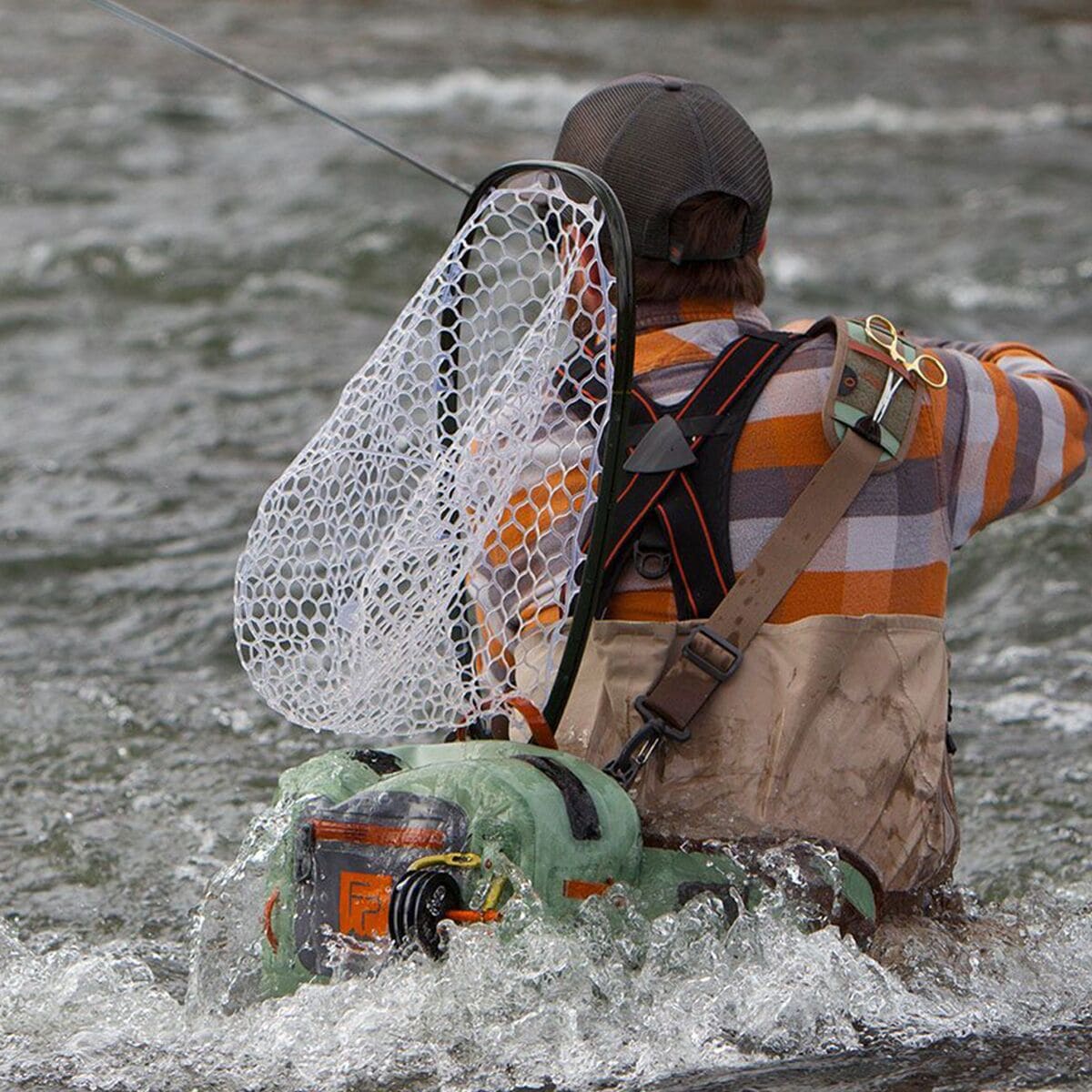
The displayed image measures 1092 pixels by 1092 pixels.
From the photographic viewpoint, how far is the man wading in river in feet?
11.2

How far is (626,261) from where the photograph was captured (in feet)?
10.6

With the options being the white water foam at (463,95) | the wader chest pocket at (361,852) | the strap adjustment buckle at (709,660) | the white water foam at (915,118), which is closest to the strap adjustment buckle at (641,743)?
the strap adjustment buckle at (709,660)

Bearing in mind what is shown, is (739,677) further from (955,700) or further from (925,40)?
(925,40)

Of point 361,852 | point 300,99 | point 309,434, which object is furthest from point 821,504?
point 309,434

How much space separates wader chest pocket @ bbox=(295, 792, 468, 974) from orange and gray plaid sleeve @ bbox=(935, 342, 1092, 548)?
1.06 m

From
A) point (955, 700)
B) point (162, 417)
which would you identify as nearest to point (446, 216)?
point (162, 417)

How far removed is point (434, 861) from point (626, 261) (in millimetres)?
1002

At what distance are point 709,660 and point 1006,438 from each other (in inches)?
26.0

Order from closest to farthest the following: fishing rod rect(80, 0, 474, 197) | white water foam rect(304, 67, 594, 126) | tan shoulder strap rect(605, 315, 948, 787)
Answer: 1. tan shoulder strap rect(605, 315, 948, 787)
2. fishing rod rect(80, 0, 474, 197)
3. white water foam rect(304, 67, 594, 126)

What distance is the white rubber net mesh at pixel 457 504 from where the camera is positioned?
11.5ft

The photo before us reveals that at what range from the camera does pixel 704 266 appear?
3.52m

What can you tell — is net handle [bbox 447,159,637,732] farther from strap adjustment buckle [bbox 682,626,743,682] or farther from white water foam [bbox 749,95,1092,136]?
white water foam [bbox 749,95,1092,136]

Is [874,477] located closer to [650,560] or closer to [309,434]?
[650,560]

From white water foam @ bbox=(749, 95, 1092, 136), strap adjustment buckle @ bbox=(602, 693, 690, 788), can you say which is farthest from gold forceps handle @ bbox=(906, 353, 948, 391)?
white water foam @ bbox=(749, 95, 1092, 136)
